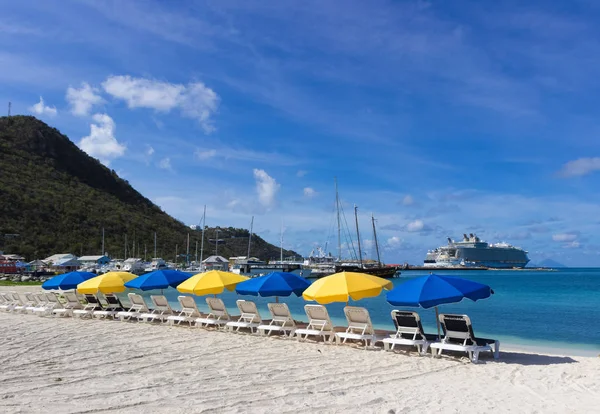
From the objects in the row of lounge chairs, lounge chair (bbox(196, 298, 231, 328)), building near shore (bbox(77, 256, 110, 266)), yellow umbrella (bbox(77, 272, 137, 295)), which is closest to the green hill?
building near shore (bbox(77, 256, 110, 266))

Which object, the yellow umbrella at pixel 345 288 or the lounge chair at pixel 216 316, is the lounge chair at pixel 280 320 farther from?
the lounge chair at pixel 216 316

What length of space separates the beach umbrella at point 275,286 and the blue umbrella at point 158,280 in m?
2.96

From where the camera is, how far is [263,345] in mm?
10742

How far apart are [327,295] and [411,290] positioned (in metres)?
1.92

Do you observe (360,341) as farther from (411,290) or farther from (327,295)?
(411,290)

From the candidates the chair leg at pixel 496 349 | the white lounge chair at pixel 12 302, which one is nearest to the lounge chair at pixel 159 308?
the white lounge chair at pixel 12 302

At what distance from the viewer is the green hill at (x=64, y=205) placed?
2680 inches

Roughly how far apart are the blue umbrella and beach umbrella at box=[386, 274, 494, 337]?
742 centimetres

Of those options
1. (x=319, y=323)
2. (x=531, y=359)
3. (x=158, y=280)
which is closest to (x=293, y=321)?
(x=319, y=323)

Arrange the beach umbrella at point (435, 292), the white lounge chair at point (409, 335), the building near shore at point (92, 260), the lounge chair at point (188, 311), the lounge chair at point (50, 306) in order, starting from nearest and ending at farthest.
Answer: the beach umbrella at point (435, 292) → the white lounge chair at point (409, 335) → the lounge chair at point (188, 311) → the lounge chair at point (50, 306) → the building near shore at point (92, 260)

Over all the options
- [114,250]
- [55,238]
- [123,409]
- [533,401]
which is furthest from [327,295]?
[114,250]

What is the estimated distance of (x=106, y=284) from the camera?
15.7 metres

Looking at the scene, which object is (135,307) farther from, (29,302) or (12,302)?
(12,302)

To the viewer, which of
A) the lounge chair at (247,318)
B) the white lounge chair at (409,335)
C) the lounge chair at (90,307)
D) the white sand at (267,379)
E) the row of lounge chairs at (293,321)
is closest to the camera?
the white sand at (267,379)
